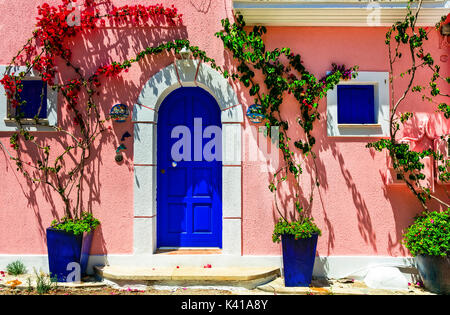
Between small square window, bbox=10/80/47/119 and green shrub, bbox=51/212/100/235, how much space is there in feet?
4.97

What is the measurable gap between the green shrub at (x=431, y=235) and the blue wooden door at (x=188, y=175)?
249 centimetres

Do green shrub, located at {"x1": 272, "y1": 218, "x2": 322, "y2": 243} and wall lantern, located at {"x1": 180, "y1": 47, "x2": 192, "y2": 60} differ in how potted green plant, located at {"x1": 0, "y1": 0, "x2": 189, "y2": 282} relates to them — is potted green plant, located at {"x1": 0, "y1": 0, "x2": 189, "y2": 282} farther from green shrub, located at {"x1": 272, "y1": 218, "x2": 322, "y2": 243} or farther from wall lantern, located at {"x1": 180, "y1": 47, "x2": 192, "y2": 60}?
green shrub, located at {"x1": 272, "y1": 218, "x2": 322, "y2": 243}

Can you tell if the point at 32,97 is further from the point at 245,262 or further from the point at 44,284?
the point at 245,262

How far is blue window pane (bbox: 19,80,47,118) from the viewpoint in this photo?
475 cm

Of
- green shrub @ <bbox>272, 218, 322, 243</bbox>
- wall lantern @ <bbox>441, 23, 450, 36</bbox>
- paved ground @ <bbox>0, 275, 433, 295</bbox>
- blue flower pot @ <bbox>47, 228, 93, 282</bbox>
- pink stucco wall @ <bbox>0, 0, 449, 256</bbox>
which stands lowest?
paved ground @ <bbox>0, 275, 433, 295</bbox>

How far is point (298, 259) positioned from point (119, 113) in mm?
→ 3043

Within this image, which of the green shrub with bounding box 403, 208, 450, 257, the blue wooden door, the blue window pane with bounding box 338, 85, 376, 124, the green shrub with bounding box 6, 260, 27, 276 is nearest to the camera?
the green shrub with bounding box 403, 208, 450, 257

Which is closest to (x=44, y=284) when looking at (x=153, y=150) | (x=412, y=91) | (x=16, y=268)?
(x=16, y=268)

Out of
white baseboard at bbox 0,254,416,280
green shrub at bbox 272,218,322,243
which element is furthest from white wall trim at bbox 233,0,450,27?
white baseboard at bbox 0,254,416,280

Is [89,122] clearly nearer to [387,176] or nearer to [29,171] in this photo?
[29,171]

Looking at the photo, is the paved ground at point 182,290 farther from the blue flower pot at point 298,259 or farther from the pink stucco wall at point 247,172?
the pink stucco wall at point 247,172

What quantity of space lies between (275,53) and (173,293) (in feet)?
11.0

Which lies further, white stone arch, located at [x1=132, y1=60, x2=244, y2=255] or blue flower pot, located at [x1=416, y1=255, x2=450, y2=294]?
white stone arch, located at [x1=132, y1=60, x2=244, y2=255]

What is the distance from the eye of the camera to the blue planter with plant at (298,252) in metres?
4.15
